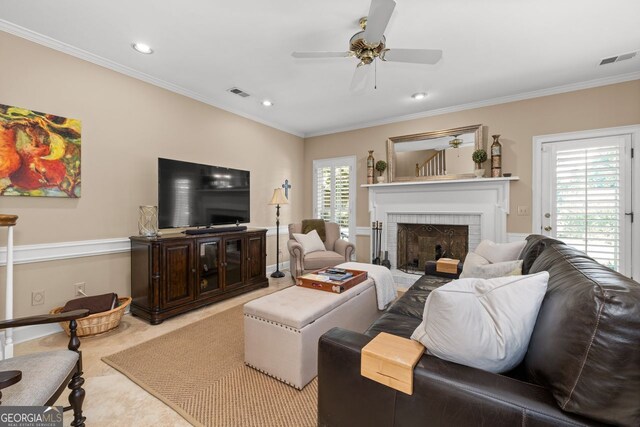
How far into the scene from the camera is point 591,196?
3.34 meters

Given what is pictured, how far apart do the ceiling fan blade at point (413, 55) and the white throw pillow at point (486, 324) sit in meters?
1.87

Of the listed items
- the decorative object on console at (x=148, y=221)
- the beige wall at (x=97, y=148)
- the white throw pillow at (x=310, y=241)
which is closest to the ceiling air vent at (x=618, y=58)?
the white throw pillow at (x=310, y=241)

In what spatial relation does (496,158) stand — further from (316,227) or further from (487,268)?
(316,227)

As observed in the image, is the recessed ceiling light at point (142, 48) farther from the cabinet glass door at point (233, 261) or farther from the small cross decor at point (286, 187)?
the small cross decor at point (286, 187)

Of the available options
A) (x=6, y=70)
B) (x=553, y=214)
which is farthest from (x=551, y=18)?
(x=6, y=70)

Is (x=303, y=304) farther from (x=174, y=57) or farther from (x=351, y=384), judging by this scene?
(x=174, y=57)

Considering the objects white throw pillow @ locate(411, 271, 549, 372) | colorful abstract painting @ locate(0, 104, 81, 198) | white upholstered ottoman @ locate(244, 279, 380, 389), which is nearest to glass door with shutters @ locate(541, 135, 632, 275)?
white upholstered ottoman @ locate(244, 279, 380, 389)

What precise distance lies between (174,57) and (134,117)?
0.84 metres

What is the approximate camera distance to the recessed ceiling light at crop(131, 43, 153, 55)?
8.52 ft

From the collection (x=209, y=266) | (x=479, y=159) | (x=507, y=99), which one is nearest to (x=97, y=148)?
(x=209, y=266)

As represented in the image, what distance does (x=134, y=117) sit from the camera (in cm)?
312

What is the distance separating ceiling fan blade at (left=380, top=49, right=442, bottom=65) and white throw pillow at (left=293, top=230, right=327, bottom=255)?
267 cm

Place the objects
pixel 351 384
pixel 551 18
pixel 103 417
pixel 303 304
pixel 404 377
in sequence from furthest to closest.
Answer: pixel 551 18
pixel 303 304
pixel 103 417
pixel 351 384
pixel 404 377

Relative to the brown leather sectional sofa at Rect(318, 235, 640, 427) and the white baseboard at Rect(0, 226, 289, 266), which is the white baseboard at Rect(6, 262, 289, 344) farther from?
the brown leather sectional sofa at Rect(318, 235, 640, 427)
